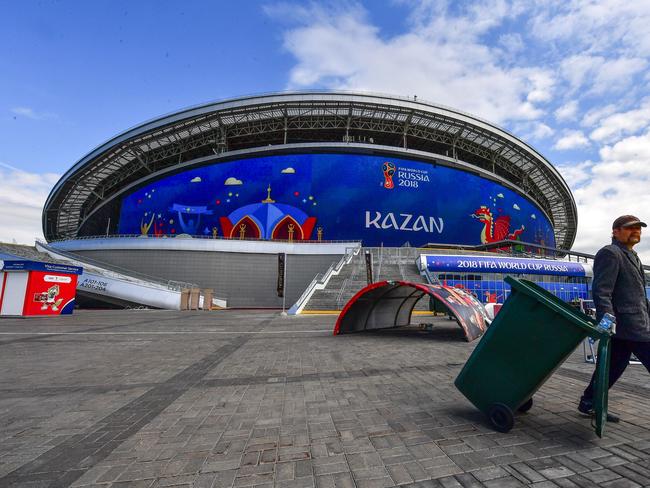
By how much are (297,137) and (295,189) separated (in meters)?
10.2

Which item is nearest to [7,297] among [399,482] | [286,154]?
[399,482]

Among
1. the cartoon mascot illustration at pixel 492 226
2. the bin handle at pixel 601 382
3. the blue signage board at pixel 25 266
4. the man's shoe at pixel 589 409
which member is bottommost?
the man's shoe at pixel 589 409

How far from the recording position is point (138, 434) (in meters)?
3.09

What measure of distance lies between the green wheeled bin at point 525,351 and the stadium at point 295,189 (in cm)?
2917

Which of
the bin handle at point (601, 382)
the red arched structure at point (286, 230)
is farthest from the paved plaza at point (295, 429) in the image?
the red arched structure at point (286, 230)

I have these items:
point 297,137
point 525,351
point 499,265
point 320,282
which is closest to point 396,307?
point 525,351

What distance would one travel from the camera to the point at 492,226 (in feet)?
141

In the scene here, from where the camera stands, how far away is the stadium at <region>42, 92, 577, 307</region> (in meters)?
33.1

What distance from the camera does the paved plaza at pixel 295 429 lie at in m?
2.34

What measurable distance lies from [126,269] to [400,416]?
3594cm

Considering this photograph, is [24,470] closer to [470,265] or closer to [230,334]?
[230,334]

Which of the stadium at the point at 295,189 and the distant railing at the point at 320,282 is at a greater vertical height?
the stadium at the point at 295,189

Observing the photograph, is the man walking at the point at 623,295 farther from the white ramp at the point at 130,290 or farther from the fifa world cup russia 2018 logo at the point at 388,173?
the fifa world cup russia 2018 logo at the point at 388,173

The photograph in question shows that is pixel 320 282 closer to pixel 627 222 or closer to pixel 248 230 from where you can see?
pixel 248 230
